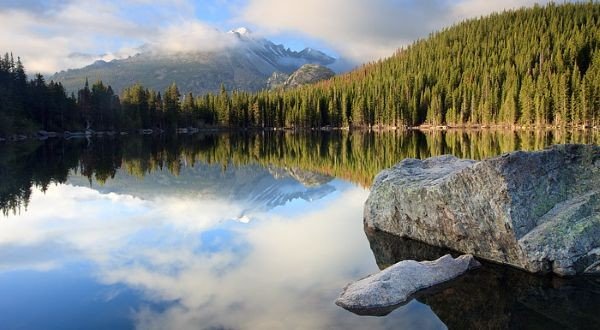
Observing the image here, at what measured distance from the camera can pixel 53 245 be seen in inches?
576

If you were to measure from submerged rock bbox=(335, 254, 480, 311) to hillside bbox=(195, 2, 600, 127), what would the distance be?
341 ft

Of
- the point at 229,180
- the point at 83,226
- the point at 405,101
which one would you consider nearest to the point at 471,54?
the point at 405,101

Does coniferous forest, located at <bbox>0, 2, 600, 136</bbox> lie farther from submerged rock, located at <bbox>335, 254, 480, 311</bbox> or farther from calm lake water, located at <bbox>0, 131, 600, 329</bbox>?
submerged rock, located at <bbox>335, 254, 480, 311</bbox>

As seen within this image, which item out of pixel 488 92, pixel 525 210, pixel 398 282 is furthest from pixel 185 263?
pixel 488 92

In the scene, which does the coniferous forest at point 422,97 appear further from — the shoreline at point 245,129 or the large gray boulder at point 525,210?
the large gray boulder at point 525,210

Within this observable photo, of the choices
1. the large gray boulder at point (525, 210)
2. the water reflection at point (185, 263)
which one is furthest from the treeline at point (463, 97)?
the water reflection at point (185, 263)

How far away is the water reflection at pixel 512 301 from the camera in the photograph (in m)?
8.46

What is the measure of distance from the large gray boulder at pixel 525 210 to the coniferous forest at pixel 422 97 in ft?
275

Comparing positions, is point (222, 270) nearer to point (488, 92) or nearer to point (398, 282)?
point (398, 282)

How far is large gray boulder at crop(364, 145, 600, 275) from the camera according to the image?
10.9 meters

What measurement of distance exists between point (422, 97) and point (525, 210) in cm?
13918

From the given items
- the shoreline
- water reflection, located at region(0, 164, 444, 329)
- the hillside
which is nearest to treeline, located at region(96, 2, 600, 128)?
the hillside

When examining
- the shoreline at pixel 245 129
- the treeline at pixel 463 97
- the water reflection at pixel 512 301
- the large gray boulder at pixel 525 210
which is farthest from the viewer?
the treeline at pixel 463 97

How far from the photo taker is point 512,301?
941cm
